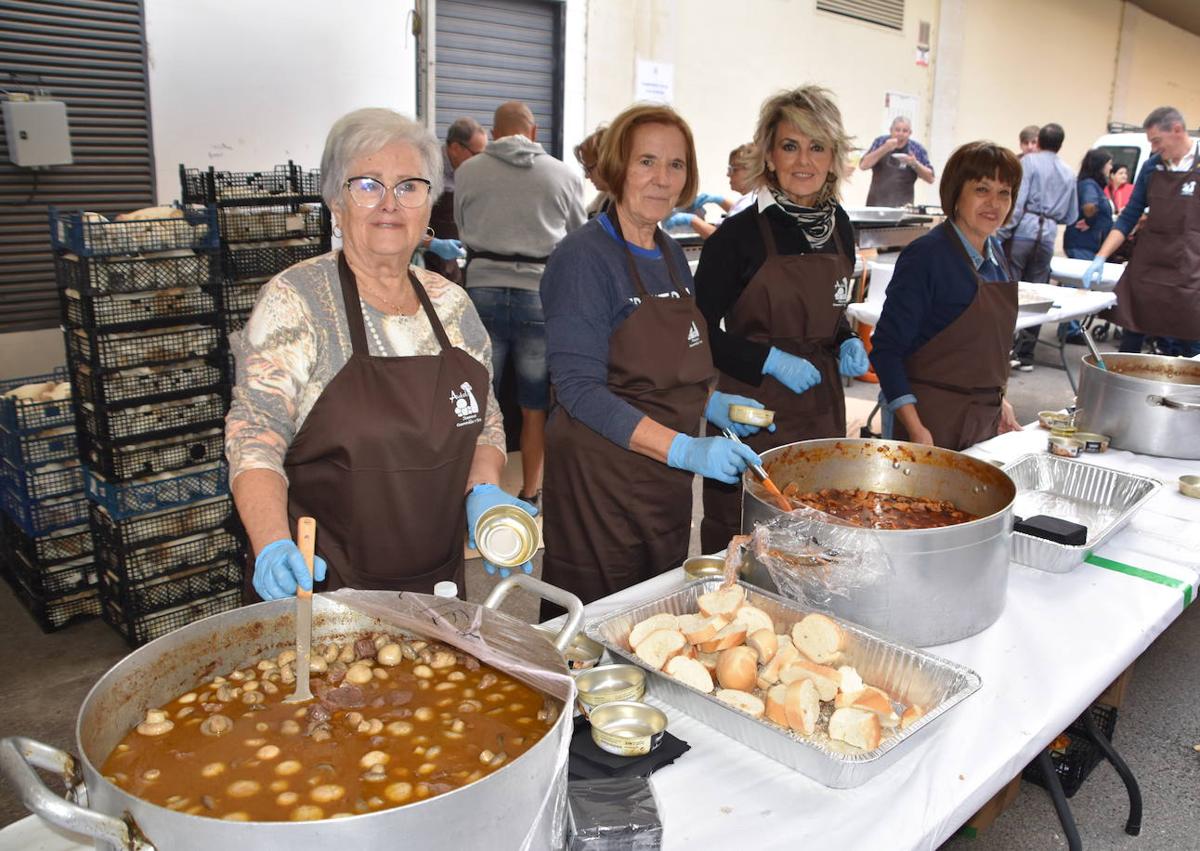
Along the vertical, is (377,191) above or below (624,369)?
above

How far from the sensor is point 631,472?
8.17 feet

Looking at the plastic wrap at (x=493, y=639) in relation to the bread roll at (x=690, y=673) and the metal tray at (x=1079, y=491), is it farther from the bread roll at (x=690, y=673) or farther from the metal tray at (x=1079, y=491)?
the metal tray at (x=1079, y=491)

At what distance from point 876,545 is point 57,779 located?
2391 millimetres

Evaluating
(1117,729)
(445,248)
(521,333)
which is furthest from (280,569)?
(445,248)

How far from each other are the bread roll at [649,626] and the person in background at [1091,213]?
8.61m

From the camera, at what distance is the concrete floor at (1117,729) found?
2627 millimetres

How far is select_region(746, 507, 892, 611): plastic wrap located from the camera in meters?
1.69

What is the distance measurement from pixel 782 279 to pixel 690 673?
173 centimetres

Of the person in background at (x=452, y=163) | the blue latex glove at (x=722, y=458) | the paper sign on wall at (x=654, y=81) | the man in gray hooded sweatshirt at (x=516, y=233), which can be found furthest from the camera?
the paper sign on wall at (x=654, y=81)

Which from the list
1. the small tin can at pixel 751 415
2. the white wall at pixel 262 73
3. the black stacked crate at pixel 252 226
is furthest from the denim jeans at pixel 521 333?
the small tin can at pixel 751 415

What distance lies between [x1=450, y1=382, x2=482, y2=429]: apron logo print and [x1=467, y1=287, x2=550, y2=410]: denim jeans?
Answer: 2748 millimetres

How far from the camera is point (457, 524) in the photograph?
6.82ft

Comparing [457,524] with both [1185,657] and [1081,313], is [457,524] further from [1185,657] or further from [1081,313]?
[1081,313]

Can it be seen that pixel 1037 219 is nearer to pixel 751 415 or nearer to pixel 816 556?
pixel 751 415
